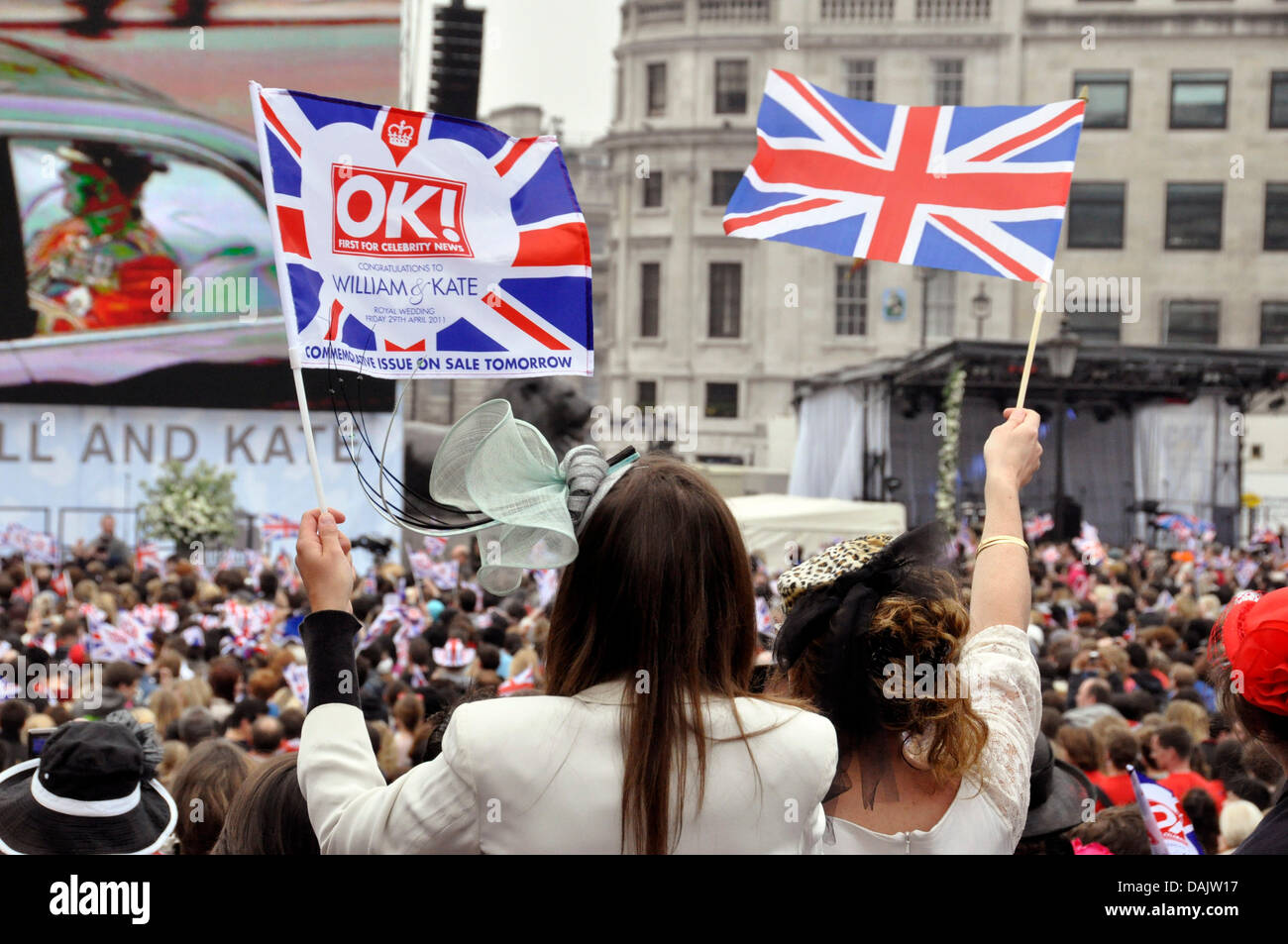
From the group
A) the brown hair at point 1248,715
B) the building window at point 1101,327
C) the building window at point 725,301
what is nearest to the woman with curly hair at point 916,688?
the brown hair at point 1248,715

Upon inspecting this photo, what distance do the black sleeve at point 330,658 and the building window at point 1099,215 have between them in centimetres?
4164

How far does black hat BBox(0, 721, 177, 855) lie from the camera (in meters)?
2.73

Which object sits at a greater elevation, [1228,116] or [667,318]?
[1228,116]

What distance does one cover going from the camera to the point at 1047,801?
9.57 feet

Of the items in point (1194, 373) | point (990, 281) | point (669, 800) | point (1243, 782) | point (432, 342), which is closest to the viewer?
point (669, 800)

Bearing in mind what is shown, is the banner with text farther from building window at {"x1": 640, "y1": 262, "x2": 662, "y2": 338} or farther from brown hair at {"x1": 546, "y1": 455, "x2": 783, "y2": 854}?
brown hair at {"x1": 546, "y1": 455, "x2": 783, "y2": 854}

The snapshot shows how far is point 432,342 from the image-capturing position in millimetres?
3035

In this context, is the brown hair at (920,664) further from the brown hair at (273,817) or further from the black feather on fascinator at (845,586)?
the brown hair at (273,817)

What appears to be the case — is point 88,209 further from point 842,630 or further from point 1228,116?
point 1228,116

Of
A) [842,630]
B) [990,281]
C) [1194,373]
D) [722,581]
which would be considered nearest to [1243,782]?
[842,630]

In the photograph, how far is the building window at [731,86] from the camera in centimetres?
4244

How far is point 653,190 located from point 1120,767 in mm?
39122

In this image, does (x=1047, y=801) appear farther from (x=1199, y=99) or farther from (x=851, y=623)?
(x=1199, y=99)
